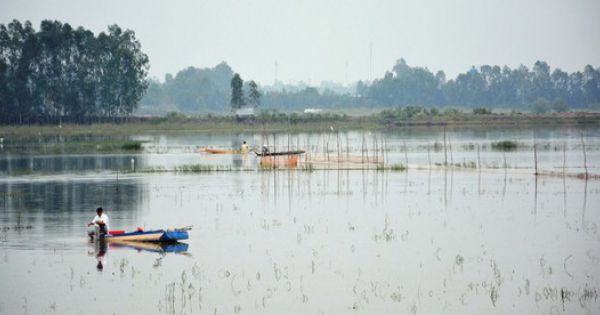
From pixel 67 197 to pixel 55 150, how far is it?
34.9 m

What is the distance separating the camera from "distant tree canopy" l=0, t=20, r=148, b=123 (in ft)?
324

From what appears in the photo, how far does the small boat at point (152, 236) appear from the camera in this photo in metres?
25.4

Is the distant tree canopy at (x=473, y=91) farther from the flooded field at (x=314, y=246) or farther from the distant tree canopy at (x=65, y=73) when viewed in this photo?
the flooded field at (x=314, y=246)

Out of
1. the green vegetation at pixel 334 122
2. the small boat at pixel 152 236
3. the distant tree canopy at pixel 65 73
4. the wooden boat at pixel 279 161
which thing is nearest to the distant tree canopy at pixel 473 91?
the green vegetation at pixel 334 122

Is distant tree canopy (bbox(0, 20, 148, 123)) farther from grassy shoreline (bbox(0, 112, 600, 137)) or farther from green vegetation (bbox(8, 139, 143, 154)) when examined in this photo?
green vegetation (bbox(8, 139, 143, 154))

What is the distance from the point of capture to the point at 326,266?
22.0m

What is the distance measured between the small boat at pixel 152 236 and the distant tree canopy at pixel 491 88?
15938 centimetres

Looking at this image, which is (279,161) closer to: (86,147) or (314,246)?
(86,147)

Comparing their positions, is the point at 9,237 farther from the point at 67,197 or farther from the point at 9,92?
the point at 9,92

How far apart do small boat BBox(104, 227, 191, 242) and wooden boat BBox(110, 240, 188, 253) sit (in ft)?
0.39

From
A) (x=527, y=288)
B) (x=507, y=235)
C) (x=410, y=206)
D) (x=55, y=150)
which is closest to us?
(x=527, y=288)

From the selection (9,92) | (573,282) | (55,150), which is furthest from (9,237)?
(9,92)

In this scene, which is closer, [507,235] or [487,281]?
[487,281]

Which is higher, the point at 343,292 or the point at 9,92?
the point at 9,92
